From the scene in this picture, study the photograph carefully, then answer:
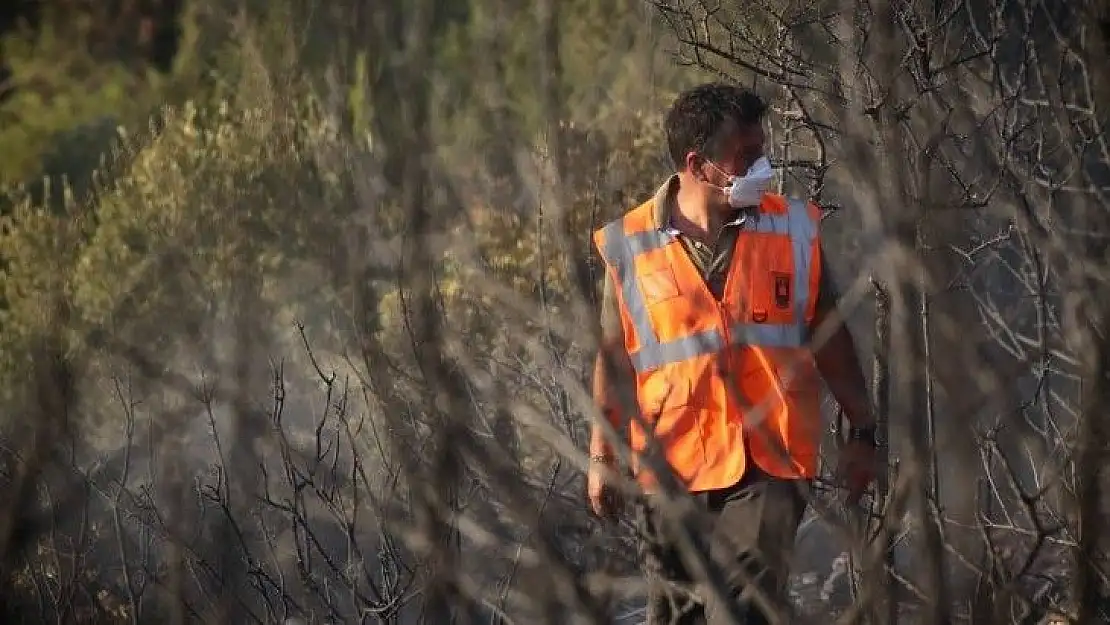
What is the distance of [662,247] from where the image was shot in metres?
3.34

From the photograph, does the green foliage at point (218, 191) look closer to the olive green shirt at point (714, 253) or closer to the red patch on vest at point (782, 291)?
the olive green shirt at point (714, 253)

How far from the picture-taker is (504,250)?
339 inches

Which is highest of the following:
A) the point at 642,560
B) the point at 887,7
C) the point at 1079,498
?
the point at 887,7

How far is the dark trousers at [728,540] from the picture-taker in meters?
2.25

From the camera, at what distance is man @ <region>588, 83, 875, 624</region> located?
10.4 ft

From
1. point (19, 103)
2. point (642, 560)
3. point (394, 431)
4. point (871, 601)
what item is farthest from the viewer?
point (19, 103)

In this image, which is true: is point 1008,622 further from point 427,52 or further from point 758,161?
point 758,161

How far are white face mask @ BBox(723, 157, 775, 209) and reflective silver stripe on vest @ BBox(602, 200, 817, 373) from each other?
0.08m

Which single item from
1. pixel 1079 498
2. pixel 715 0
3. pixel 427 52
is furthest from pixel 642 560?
pixel 715 0

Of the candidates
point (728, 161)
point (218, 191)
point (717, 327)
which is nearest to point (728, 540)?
point (717, 327)

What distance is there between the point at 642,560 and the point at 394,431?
3.68ft

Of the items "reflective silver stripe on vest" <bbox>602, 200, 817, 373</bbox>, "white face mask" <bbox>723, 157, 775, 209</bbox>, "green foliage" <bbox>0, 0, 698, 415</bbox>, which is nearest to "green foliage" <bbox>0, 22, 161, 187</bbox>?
"green foliage" <bbox>0, 0, 698, 415</bbox>

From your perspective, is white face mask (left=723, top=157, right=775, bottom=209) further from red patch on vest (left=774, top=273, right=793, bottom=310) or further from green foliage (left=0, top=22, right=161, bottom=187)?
green foliage (left=0, top=22, right=161, bottom=187)

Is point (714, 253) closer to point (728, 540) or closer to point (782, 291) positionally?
point (782, 291)
